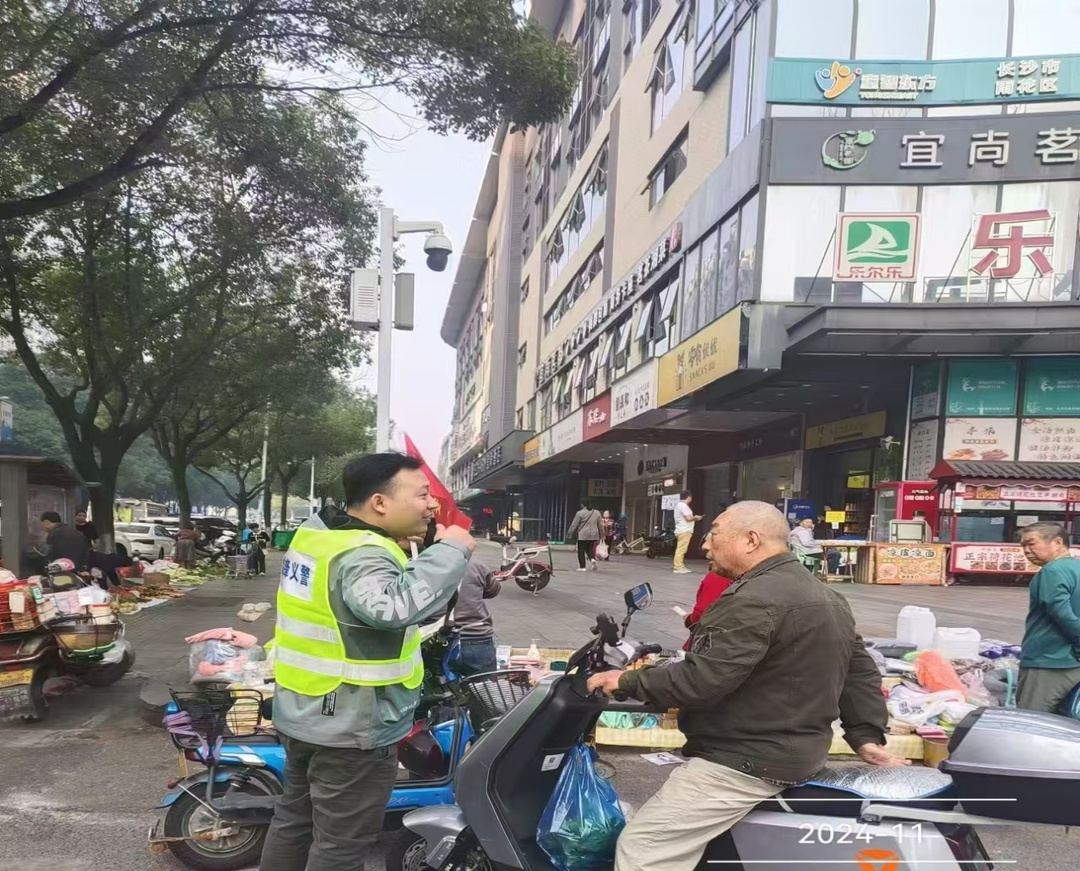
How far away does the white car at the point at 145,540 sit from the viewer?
21561 millimetres

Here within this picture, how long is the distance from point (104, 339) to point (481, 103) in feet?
30.3

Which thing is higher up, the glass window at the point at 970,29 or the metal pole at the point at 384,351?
the glass window at the point at 970,29

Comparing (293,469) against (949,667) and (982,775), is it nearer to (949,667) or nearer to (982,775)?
(949,667)

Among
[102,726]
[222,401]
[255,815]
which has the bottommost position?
[102,726]

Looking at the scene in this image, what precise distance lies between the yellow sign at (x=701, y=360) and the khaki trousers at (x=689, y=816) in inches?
505

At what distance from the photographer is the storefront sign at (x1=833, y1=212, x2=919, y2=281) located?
48.8 ft

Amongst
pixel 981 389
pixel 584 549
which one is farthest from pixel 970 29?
pixel 584 549

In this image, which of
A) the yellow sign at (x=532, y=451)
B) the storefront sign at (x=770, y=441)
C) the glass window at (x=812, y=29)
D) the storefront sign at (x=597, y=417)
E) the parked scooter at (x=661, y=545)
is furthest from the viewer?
the yellow sign at (x=532, y=451)

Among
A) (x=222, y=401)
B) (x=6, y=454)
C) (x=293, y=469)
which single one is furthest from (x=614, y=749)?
(x=293, y=469)

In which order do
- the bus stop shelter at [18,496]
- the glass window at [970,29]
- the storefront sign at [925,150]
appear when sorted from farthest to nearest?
the glass window at [970,29] < the storefront sign at [925,150] < the bus stop shelter at [18,496]

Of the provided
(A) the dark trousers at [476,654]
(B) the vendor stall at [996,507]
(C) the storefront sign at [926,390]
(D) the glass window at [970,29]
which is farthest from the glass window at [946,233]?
(A) the dark trousers at [476,654]

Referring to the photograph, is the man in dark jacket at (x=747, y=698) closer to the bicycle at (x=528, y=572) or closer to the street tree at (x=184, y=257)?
the street tree at (x=184, y=257)

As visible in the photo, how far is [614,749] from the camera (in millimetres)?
5008

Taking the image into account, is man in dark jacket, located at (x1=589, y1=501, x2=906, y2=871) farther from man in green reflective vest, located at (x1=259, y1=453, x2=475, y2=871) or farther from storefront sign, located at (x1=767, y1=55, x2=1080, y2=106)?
storefront sign, located at (x1=767, y1=55, x2=1080, y2=106)
